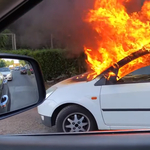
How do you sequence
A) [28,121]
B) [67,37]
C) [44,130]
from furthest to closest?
[67,37], [28,121], [44,130]

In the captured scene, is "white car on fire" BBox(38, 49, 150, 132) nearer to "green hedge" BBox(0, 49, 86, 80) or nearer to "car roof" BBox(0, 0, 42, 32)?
"car roof" BBox(0, 0, 42, 32)

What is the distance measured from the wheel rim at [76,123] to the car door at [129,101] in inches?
14.4

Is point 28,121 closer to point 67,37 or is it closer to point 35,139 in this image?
point 67,37

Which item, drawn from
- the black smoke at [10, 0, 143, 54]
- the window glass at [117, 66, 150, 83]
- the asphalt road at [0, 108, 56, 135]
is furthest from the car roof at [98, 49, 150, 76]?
the asphalt road at [0, 108, 56, 135]

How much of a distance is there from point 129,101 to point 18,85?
211 cm

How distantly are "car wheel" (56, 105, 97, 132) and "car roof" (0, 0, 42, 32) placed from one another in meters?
2.16

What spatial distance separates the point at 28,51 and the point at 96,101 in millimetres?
5717

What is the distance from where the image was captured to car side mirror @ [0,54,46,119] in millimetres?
1510

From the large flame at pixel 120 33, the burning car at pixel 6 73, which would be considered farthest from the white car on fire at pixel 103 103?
the burning car at pixel 6 73

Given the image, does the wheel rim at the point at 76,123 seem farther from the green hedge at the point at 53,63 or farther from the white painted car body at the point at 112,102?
the green hedge at the point at 53,63

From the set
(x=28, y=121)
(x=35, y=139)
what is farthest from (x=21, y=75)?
(x=28, y=121)

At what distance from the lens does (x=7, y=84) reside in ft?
4.98

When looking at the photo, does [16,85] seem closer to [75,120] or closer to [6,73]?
[6,73]

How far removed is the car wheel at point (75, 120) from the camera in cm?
360
